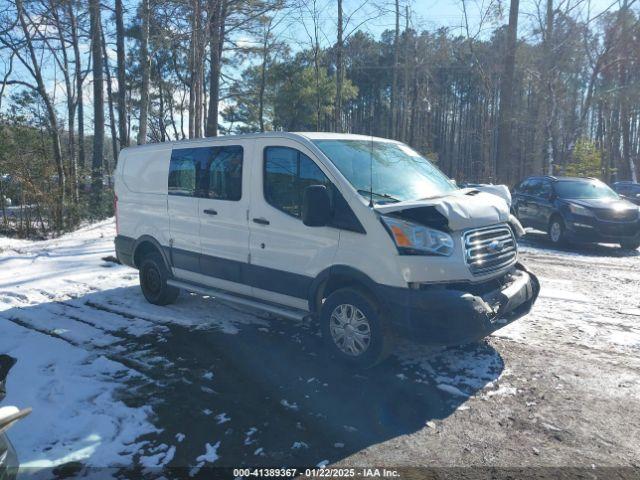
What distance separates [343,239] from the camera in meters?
4.36

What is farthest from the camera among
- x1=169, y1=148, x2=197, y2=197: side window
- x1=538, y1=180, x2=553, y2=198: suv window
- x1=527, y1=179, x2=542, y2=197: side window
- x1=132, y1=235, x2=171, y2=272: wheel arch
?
x1=527, y1=179, x2=542, y2=197: side window

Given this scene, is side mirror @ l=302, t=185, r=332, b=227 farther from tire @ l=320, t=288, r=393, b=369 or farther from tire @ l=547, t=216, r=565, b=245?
tire @ l=547, t=216, r=565, b=245

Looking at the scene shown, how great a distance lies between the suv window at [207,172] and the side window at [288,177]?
44cm

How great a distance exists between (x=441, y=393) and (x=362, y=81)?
48807mm

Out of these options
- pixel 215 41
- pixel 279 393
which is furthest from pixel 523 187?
pixel 279 393

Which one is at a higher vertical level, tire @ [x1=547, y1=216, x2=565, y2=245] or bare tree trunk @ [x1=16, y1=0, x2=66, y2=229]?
bare tree trunk @ [x1=16, y1=0, x2=66, y2=229]

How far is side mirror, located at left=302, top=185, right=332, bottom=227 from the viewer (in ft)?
13.9

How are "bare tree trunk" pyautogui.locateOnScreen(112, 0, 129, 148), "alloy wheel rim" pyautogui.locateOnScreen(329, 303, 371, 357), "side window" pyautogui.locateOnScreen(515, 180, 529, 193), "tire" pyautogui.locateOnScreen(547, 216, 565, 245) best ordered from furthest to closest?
"bare tree trunk" pyautogui.locateOnScreen(112, 0, 129, 148), "side window" pyautogui.locateOnScreen(515, 180, 529, 193), "tire" pyautogui.locateOnScreen(547, 216, 565, 245), "alloy wheel rim" pyautogui.locateOnScreen(329, 303, 371, 357)

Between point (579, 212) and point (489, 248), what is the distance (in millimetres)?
8339

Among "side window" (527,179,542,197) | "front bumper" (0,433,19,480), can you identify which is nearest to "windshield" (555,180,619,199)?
"side window" (527,179,542,197)

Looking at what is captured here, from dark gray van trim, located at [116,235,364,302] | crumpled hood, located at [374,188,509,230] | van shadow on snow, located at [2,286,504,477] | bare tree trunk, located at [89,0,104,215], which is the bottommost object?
van shadow on snow, located at [2,286,504,477]

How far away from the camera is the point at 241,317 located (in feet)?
19.8

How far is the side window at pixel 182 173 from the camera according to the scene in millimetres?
5863

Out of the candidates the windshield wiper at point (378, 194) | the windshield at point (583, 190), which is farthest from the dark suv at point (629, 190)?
the windshield wiper at point (378, 194)
